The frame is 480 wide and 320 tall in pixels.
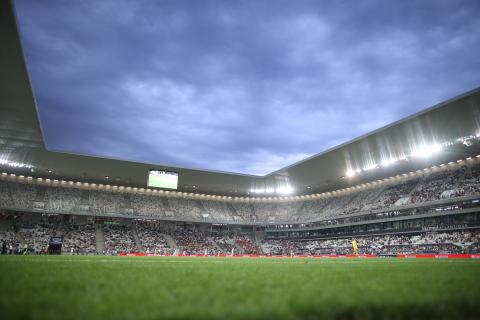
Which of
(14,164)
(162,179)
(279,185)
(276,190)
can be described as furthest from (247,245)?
(14,164)

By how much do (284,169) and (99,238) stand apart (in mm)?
36973

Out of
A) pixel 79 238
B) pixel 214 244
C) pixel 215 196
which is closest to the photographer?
pixel 79 238

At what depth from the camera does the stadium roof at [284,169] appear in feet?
96.7

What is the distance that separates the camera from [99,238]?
174 ft

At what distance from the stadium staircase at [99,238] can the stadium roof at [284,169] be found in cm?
998

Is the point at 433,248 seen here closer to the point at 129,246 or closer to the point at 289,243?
the point at 289,243

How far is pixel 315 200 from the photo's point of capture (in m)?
75.6

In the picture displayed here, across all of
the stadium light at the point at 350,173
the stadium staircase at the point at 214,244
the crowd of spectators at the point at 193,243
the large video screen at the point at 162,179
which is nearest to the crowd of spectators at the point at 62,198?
the large video screen at the point at 162,179

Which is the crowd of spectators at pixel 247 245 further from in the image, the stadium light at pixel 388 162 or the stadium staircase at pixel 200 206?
the stadium light at pixel 388 162

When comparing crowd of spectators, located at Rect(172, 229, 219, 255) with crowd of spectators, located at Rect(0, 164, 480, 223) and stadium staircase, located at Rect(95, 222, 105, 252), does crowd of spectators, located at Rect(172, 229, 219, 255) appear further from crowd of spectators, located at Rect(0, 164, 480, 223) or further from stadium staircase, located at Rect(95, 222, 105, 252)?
stadium staircase, located at Rect(95, 222, 105, 252)

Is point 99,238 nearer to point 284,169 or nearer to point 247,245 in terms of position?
point 247,245

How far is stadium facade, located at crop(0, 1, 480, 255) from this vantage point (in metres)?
36.5

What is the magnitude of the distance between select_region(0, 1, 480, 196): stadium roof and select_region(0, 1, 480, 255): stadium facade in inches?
6.1

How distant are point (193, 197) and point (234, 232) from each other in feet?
44.0
